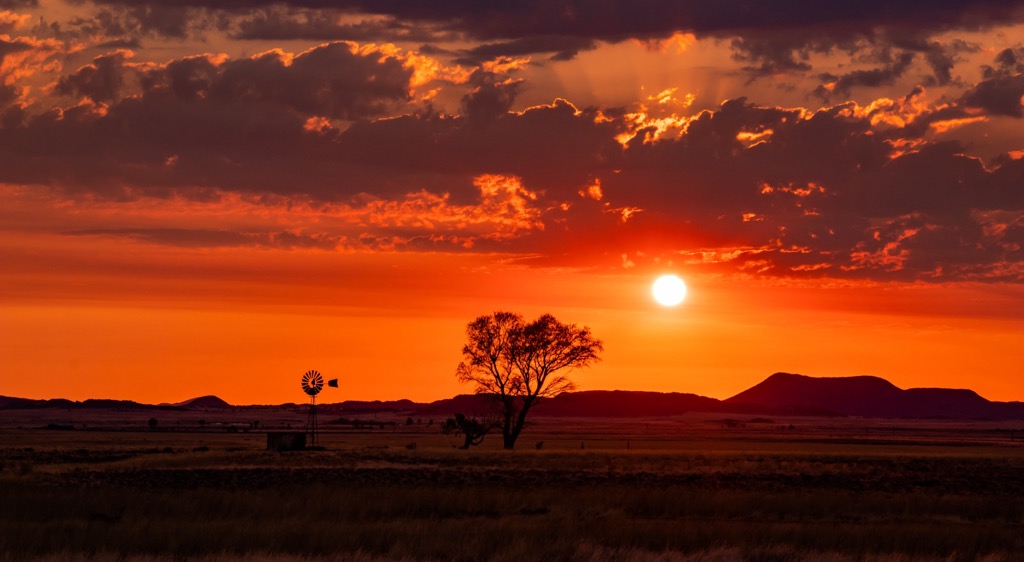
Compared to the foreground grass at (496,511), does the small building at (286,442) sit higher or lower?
higher

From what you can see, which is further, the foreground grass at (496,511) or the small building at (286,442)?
the small building at (286,442)

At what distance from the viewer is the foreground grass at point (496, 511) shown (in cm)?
2772

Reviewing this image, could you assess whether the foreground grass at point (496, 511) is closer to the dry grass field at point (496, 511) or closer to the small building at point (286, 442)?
the dry grass field at point (496, 511)

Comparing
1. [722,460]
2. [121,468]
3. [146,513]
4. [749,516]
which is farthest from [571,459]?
[146,513]

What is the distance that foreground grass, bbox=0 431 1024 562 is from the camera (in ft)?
90.9

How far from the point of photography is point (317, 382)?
89.1 metres

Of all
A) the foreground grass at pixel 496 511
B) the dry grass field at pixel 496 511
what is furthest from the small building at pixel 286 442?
the dry grass field at pixel 496 511

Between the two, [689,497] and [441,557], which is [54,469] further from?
[441,557]

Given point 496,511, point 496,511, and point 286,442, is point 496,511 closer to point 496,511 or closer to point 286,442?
point 496,511

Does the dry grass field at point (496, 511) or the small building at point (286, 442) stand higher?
the small building at point (286, 442)

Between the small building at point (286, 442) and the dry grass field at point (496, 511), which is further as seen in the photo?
the small building at point (286, 442)

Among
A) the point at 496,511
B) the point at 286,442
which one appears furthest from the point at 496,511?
the point at 286,442

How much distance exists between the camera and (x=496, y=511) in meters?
37.6

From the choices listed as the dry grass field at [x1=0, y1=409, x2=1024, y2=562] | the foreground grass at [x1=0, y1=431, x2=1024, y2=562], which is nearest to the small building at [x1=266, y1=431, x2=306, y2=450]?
the foreground grass at [x1=0, y1=431, x2=1024, y2=562]
